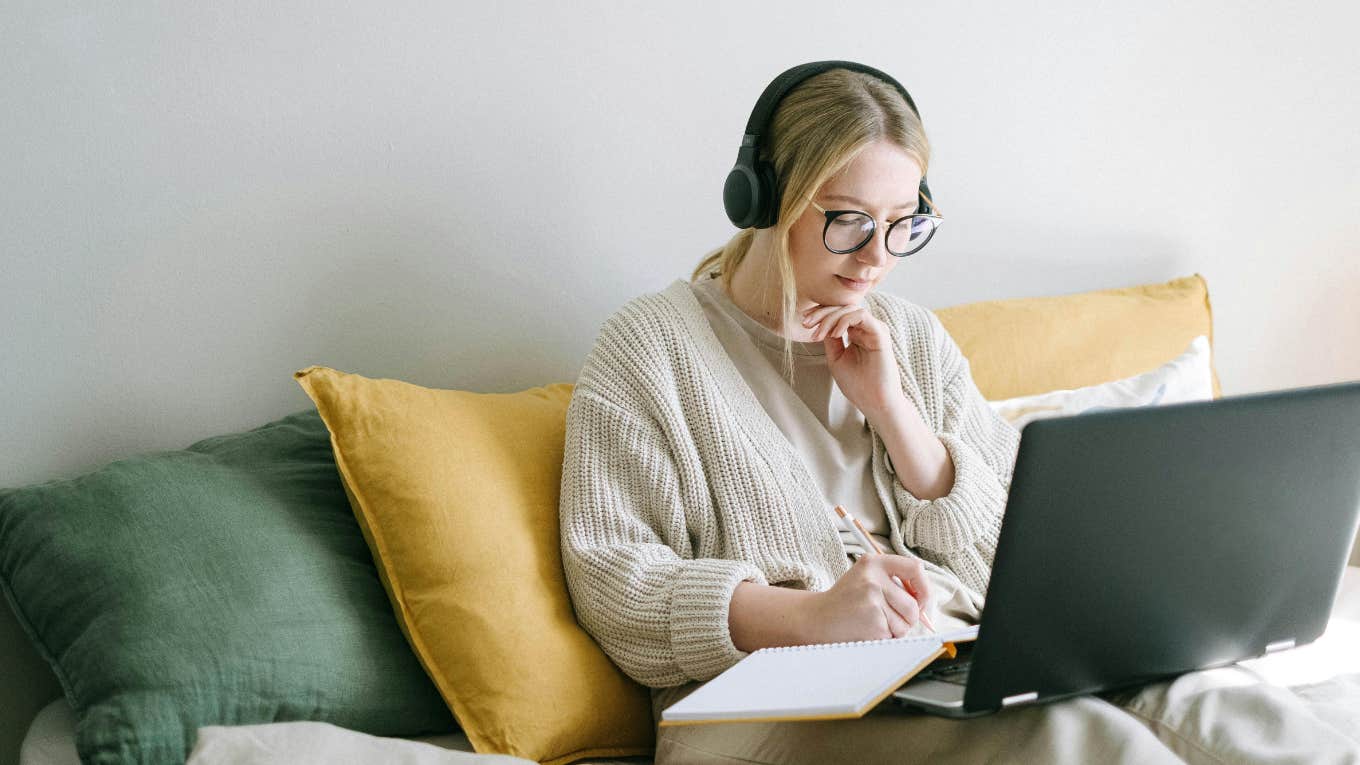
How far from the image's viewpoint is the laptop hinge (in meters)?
1.15

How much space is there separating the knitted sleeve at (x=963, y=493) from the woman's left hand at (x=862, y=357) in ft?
0.36

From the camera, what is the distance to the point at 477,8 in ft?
5.37

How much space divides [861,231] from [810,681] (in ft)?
1.95

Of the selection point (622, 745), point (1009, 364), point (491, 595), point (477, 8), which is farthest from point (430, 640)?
point (1009, 364)

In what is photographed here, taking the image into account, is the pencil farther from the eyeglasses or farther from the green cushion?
the green cushion

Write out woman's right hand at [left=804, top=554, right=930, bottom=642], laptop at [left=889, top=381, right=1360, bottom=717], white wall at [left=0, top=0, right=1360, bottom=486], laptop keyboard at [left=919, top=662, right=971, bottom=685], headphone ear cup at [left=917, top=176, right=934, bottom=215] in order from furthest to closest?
headphone ear cup at [left=917, top=176, right=934, bottom=215] < white wall at [left=0, top=0, right=1360, bottom=486] < woman's right hand at [left=804, top=554, right=930, bottom=642] < laptop keyboard at [left=919, top=662, right=971, bottom=685] < laptop at [left=889, top=381, right=1360, bottom=717]

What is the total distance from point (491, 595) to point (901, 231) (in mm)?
619

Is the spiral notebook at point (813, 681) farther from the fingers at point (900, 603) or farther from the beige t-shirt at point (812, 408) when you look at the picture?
the beige t-shirt at point (812, 408)

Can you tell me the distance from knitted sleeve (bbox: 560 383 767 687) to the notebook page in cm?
19

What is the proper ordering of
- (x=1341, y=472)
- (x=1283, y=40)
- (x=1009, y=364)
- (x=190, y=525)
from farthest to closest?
(x=1283, y=40)
(x=1009, y=364)
(x=190, y=525)
(x=1341, y=472)

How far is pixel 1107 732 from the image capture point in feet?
3.22

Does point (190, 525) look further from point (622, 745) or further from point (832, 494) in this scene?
point (832, 494)

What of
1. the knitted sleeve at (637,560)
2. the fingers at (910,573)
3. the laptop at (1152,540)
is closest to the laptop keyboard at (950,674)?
the laptop at (1152,540)

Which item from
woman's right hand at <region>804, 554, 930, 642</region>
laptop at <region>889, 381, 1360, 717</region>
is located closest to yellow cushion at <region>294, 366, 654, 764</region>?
woman's right hand at <region>804, 554, 930, 642</region>
